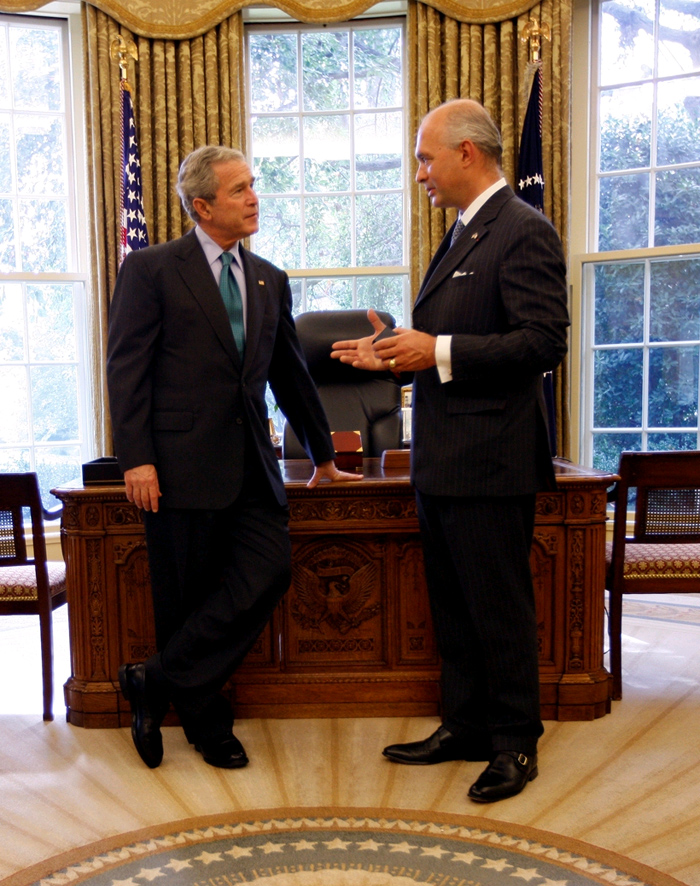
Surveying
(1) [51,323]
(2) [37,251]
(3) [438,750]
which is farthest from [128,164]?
(3) [438,750]

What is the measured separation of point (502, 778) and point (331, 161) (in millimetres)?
4142

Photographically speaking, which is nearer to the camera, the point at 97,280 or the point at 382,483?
the point at 382,483

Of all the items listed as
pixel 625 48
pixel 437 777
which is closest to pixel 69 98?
pixel 625 48

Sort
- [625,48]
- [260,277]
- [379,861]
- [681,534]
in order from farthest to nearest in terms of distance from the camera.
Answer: [625,48]
[681,534]
[260,277]
[379,861]

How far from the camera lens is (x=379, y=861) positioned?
1799 mm

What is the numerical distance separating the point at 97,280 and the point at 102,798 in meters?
3.49

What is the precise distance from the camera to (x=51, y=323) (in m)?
5.18

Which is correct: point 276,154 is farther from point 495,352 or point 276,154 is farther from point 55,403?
point 495,352

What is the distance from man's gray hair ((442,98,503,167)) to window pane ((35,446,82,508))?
150 inches

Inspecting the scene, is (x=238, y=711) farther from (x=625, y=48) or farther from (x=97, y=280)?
(x=625, y=48)

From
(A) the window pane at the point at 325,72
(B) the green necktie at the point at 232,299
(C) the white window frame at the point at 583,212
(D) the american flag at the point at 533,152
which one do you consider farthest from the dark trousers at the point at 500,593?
(A) the window pane at the point at 325,72

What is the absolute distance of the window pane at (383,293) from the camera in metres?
5.29

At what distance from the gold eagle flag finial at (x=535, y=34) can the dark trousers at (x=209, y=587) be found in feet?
11.6

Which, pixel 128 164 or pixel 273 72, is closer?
pixel 128 164
